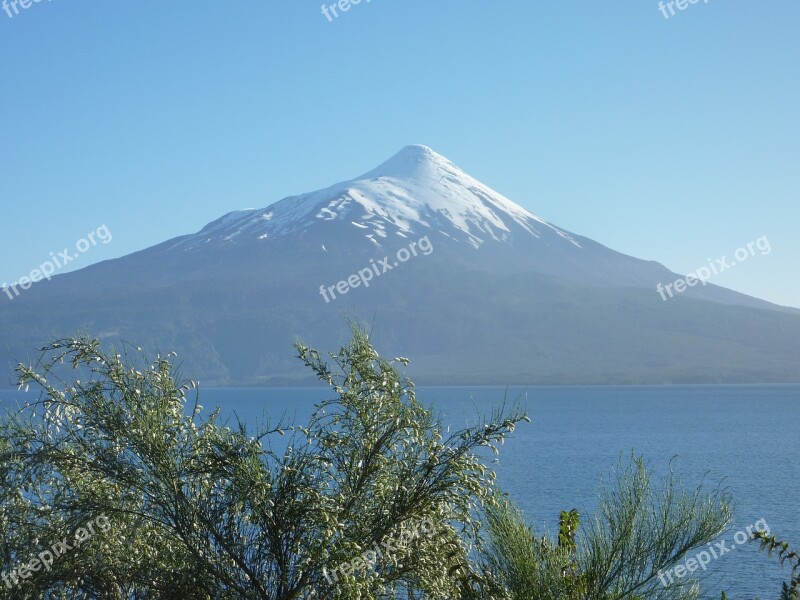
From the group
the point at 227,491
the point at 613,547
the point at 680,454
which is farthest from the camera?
the point at 680,454

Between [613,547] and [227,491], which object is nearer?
[227,491]

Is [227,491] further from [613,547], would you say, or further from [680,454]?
[680,454]

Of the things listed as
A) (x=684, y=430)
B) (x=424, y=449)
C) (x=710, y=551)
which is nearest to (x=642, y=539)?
(x=424, y=449)

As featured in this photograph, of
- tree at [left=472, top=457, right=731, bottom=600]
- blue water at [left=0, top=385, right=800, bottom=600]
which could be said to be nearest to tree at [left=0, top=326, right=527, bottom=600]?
tree at [left=472, top=457, right=731, bottom=600]

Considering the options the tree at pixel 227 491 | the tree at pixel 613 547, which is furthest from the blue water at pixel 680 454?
the tree at pixel 613 547

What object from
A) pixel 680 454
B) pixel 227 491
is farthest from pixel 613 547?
pixel 680 454

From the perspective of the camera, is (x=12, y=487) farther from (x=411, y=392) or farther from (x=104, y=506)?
(x=411, y=392)

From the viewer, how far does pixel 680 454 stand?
88.9 meters

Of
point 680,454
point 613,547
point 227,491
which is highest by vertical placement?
point 227,491

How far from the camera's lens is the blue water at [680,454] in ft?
120

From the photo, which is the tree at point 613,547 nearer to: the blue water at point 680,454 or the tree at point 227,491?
the tree at point 227,491

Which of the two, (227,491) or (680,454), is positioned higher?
(227,491)

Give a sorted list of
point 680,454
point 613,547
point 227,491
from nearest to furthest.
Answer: point 227,491
point 613,547
point 680,454

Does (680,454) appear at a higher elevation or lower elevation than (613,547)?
lower
